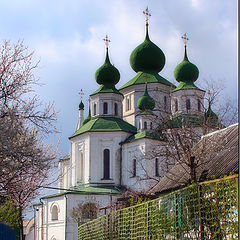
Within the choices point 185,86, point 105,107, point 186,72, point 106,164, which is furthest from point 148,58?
point 106,164

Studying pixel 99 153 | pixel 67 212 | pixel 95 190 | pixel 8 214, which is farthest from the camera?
pixel 99 153

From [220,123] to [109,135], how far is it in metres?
20.2

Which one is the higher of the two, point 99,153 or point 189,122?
point 99,153

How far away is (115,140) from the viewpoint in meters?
42.6

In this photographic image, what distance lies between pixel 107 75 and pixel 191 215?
38.1 metres

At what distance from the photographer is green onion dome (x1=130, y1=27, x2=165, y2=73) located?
46750 millimetres

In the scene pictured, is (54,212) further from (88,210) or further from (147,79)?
(147,79)

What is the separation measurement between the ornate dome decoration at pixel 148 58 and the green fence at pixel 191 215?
36.5m

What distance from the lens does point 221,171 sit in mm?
14039

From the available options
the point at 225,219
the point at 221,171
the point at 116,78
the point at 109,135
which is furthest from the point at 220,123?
the point at 116,78

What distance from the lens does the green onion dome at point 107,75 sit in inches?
1797

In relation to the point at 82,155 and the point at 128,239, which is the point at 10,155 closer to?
the point at 128,239

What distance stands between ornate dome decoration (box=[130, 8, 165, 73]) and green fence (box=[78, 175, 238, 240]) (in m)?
36.5

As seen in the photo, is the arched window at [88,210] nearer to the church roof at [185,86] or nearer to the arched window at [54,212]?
the arched window at [54,212]
